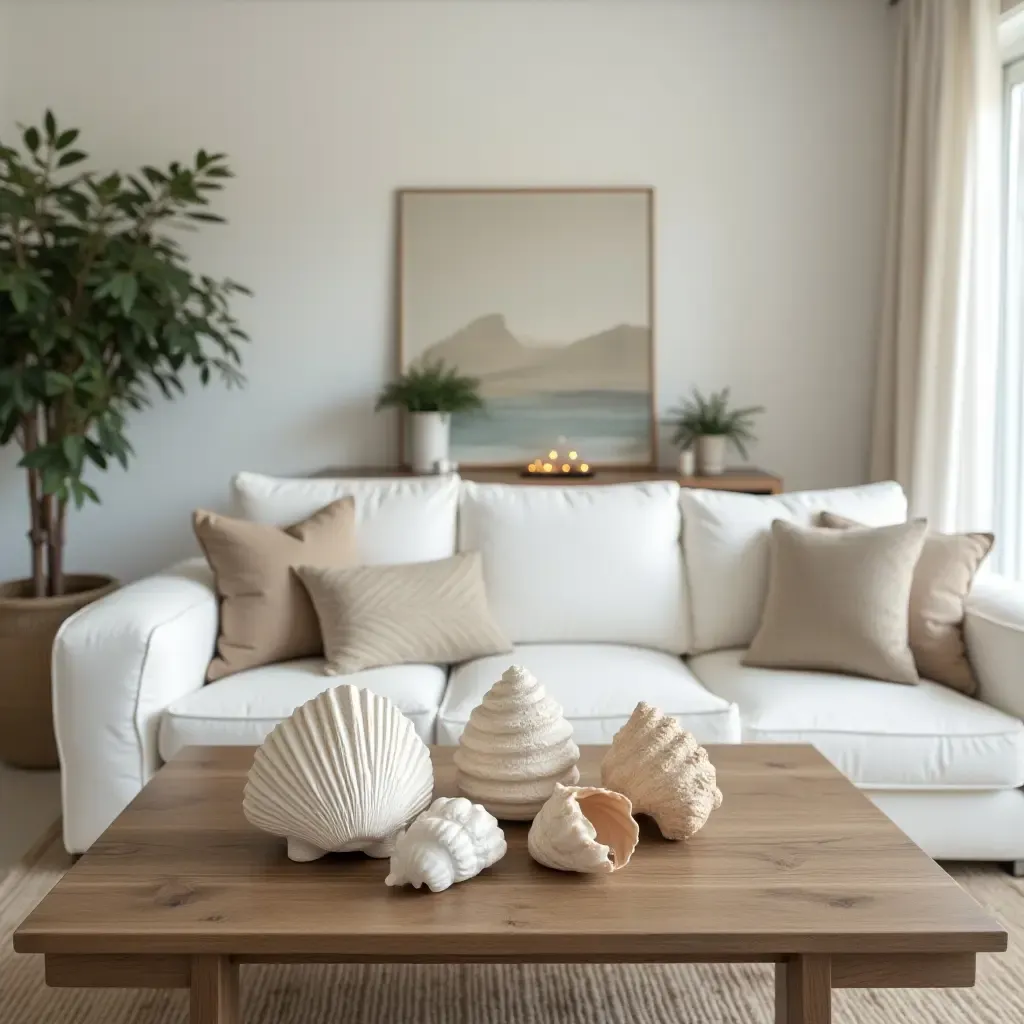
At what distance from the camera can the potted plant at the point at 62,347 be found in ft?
11.3

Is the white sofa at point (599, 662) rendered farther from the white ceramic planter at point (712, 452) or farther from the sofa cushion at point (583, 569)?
the white ceramic planter at point (712, 452)

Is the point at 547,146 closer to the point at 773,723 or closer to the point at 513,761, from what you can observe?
the point at 773,723

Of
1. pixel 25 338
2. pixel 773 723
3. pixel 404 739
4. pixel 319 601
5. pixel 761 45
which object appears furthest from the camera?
pixel 761 45

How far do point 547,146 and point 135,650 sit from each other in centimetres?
258

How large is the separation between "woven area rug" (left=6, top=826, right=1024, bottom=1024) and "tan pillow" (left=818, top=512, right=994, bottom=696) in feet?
2.32

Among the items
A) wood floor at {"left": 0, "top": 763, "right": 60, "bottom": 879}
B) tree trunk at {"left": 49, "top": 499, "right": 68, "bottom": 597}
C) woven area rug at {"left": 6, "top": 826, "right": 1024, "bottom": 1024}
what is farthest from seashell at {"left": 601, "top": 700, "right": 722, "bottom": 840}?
tree trunk at {"left": 49, "top": 499, "right": 68, "bottom": 597}

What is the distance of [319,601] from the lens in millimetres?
2982

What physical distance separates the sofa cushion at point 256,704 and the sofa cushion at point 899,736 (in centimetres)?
75

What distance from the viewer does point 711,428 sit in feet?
13.6

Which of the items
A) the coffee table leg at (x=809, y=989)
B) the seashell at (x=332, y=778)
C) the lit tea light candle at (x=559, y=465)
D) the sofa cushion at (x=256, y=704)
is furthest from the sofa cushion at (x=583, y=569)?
the coffee table leg at (x=809, y=989)

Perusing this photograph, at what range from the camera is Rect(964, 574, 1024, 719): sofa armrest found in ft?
8.91

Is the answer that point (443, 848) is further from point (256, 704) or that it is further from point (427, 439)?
point (427, 439)

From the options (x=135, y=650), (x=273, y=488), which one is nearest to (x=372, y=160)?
(x=273, y=488)

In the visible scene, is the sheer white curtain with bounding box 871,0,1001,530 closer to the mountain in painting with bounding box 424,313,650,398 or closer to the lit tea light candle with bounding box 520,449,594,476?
the mountain in painting with bounding box 424,313,650,398
